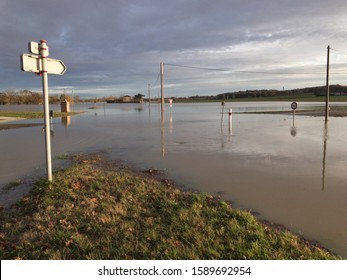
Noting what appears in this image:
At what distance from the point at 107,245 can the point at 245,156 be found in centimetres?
705

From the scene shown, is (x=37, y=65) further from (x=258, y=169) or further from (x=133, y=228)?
(x=258, y=169)

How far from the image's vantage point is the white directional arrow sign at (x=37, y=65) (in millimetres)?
5770

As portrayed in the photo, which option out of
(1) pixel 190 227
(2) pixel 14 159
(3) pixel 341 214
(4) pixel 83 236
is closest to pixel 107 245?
(4) pixel 83 236

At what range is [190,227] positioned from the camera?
438 centimetres

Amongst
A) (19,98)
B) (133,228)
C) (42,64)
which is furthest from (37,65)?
(19,98)

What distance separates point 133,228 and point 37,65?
414 centimetres

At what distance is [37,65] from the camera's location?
612cm

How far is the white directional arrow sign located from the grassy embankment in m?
2.51

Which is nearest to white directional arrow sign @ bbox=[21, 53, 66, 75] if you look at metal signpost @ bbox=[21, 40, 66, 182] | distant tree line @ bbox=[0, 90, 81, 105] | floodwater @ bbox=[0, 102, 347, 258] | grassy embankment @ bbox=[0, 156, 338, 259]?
metal signpost @ bbox=[21, 40, 66, 182]

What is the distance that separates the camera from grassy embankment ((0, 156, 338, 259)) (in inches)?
145

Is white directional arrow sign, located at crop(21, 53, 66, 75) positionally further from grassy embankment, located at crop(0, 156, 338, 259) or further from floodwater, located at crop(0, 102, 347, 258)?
floodwater, located at crop(0, 102, 347, 258)

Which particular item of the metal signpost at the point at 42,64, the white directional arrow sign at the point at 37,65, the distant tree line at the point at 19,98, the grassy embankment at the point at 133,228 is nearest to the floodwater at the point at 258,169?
the grassy embankment at the point at 133,228

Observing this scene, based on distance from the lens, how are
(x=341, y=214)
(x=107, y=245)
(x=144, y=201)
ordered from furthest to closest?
(x=144, y=201) → (x=341, y=214) → (x=107, y=245)

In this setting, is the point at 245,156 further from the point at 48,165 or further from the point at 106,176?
the point at 48,165
